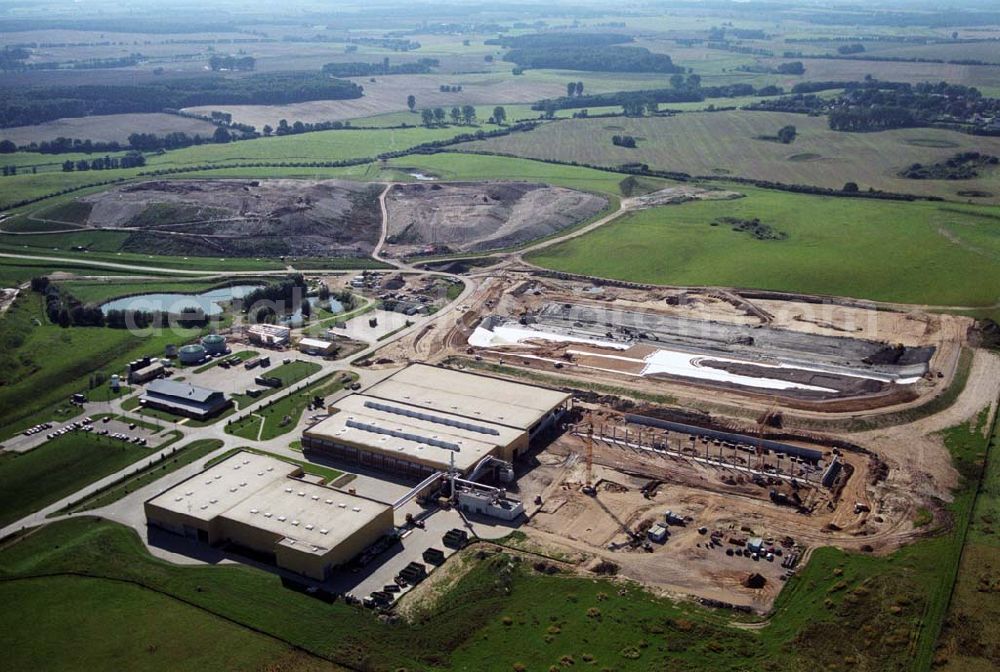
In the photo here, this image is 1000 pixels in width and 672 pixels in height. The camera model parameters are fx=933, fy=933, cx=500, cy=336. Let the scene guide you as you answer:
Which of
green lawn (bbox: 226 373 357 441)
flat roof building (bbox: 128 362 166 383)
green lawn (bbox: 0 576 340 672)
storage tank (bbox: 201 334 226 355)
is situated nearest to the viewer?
green lawn (bbox: 0 576 340 672)

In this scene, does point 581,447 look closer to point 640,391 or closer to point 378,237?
point 640,391

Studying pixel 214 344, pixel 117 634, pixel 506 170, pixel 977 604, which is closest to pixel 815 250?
pixel 506 170

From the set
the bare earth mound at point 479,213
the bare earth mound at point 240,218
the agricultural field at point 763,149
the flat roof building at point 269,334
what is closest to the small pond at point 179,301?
the flat roof building at point 269,334

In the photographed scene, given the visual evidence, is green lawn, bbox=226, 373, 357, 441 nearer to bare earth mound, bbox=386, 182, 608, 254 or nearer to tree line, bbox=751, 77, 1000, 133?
bare earth mound, bbox=386, 182, 608, 254

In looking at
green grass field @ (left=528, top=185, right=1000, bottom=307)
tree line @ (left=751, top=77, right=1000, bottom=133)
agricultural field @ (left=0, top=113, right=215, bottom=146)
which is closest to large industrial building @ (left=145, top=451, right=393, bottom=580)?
green grass field @ (left=528, top=185, right=1000, bottom=307)

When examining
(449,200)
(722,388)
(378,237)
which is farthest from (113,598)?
(449,200)

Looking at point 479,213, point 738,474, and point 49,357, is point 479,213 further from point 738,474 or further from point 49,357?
point 738,474
